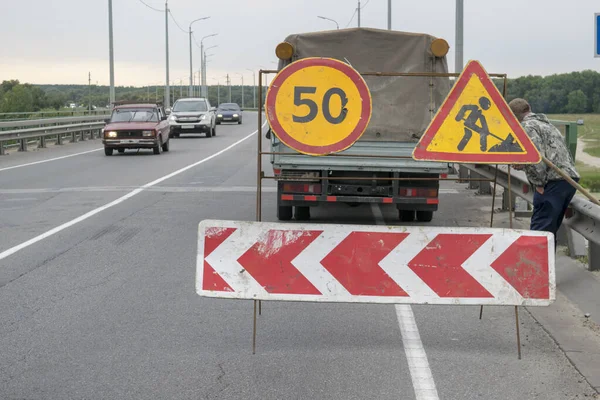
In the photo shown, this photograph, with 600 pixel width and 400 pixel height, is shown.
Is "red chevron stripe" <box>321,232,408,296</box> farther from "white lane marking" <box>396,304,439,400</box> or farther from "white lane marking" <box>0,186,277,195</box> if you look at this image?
"white lane marking" <box>0,186,277,195</box>

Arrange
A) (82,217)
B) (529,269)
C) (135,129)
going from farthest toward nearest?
(135,129)
(82,217)
(529,269)

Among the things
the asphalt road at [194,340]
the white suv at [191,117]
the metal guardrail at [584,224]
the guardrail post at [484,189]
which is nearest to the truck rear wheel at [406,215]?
the metal guardrail at [584,224]

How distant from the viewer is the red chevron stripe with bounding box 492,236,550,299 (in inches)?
260

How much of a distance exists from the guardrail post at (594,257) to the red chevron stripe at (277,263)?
3.58 meters

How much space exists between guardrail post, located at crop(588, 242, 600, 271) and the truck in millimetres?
3472

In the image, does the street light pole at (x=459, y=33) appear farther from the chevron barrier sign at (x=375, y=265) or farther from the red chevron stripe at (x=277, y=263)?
the red chevron stripe at (x=277, y=263)

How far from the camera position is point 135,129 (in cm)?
3084

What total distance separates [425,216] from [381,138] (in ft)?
4.38

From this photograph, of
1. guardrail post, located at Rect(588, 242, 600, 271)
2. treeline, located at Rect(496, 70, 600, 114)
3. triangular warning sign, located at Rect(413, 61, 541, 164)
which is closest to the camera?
triangular warning sign, located at Rect(413, 61, 541, 164)

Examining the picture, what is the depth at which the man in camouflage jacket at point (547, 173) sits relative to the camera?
8664 mm

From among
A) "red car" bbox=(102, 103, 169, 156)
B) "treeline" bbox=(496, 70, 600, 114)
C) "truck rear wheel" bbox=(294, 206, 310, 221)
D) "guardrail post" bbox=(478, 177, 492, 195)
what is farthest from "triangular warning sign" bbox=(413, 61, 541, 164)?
"red car" bbox=(102, 103, 169, 156)

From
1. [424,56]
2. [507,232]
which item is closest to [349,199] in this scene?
[424,56]

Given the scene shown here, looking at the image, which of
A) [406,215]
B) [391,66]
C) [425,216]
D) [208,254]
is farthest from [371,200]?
[208,254]

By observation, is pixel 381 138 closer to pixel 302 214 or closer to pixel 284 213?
pixel 302 214
